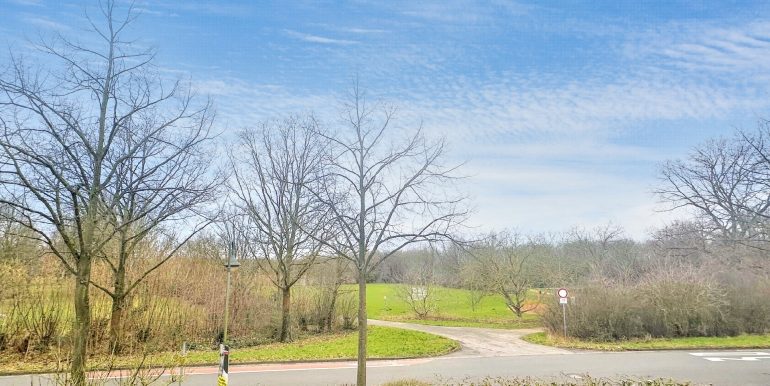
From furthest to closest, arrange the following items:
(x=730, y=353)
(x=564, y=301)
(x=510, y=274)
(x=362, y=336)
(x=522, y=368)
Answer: (x=510, y=274) → (x=564, y=301) → (x=730, y=353) → (x=522, y=368) → (x=362, y=336)

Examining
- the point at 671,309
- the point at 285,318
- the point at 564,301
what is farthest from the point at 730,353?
the point at 285,318

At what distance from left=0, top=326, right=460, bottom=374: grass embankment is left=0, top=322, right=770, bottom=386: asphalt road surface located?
0.66 meters

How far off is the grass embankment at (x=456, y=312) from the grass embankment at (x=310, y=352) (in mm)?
10128

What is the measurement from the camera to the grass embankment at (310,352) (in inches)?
543

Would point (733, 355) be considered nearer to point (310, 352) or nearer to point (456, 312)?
point (310, 352)

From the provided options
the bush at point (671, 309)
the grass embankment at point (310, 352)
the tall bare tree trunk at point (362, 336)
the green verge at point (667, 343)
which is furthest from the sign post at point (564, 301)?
the tall bare tree trunk at point (362, 336)

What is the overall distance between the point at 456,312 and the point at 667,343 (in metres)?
19.8

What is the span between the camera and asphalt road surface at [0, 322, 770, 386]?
12305mm

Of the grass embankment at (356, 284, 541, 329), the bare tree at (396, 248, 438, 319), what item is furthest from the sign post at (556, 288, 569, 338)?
the bare tree at (396, 248, 438, 319)

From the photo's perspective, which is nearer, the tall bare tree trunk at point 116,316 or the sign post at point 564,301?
the tall bare tree trunk at point 116,316

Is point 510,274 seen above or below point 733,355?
above

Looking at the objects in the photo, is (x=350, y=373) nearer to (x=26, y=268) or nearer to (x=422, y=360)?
(x=422, y=360)

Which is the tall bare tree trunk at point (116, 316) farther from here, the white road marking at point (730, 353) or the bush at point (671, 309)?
the white road marking at point (730, 353)

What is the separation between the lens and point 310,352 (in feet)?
54.9
